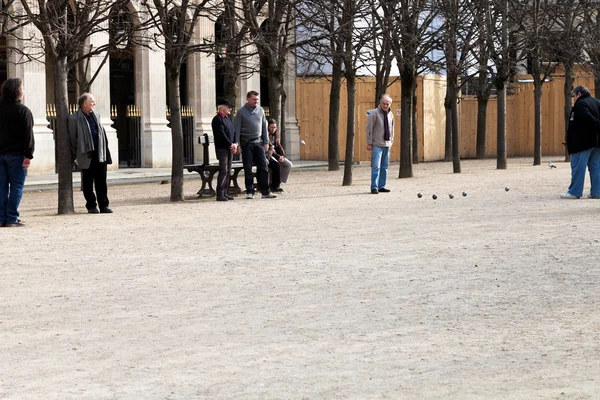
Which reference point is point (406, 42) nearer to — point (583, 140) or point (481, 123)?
point (583, 140)

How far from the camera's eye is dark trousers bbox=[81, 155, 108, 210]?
1756cm

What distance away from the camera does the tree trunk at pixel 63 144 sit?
1772 cm

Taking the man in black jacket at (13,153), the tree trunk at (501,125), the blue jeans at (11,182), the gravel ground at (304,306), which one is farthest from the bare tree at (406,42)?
the blue jeans at (11,182)

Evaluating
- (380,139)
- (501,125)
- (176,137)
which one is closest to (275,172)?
(380,139)

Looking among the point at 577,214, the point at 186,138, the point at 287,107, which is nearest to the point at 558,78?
the point at 287,107

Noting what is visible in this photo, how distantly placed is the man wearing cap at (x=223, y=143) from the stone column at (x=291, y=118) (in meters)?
21.1

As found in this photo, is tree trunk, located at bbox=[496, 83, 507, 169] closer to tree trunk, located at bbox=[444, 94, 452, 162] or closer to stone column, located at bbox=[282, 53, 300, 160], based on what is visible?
tree trunk, located at bbox=[444, 94, 452, 162]

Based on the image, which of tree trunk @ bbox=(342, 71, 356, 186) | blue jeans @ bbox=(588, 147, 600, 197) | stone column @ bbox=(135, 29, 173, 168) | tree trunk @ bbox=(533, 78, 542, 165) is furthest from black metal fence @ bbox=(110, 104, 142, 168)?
blue jeans @ bbox=(588, 147, 600, 197)

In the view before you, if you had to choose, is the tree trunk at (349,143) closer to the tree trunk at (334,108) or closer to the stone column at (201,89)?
the tree trunk at (334,108)

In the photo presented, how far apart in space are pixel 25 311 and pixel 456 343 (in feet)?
10.8

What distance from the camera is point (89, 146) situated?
17406 mm

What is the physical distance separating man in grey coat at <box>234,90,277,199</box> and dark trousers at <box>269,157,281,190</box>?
115 centimetres

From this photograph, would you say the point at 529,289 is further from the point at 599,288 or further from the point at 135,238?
the point at 135,238

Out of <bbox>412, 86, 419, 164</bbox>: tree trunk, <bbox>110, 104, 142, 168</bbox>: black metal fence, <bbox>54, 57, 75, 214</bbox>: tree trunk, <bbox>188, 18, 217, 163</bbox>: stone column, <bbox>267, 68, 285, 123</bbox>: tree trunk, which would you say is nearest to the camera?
<bbox>54, 57, 75, 214</bbox>: tree trunk
